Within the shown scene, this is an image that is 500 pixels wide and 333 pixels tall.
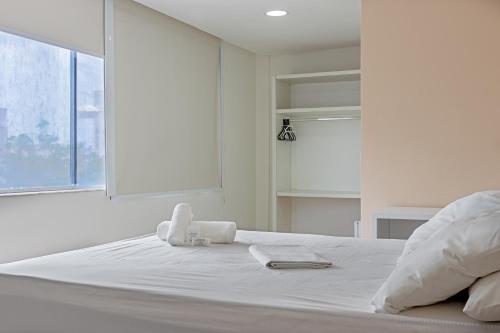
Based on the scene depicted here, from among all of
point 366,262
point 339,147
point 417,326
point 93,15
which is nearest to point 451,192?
point 366,262

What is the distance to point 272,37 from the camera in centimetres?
493

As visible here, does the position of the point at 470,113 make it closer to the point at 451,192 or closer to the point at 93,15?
the point at 451,192

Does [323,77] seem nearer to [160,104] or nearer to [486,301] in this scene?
[160,104]

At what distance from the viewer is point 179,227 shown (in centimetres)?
269

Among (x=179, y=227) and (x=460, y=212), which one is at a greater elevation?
(x=460, y=212)

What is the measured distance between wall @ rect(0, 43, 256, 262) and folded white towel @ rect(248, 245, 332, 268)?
1.39 m

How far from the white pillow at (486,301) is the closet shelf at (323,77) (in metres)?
3.58

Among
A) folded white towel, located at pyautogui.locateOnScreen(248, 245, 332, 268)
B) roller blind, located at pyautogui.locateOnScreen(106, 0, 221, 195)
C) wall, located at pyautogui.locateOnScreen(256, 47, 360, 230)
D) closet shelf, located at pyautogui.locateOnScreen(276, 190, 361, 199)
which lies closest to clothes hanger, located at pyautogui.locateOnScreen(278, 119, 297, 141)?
wall, located at pyautogui.locateOnScreen(256, 47, 360, 230)

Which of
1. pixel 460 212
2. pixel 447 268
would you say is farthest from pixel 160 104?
pixel 447 268

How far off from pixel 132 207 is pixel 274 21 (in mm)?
1853

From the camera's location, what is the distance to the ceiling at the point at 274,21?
389 cm

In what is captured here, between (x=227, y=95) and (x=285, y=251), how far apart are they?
3.11 m

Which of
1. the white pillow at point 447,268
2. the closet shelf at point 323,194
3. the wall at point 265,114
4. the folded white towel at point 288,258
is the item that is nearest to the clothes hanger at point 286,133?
the wall at point 265,114

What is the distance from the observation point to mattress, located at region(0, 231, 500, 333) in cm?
149
